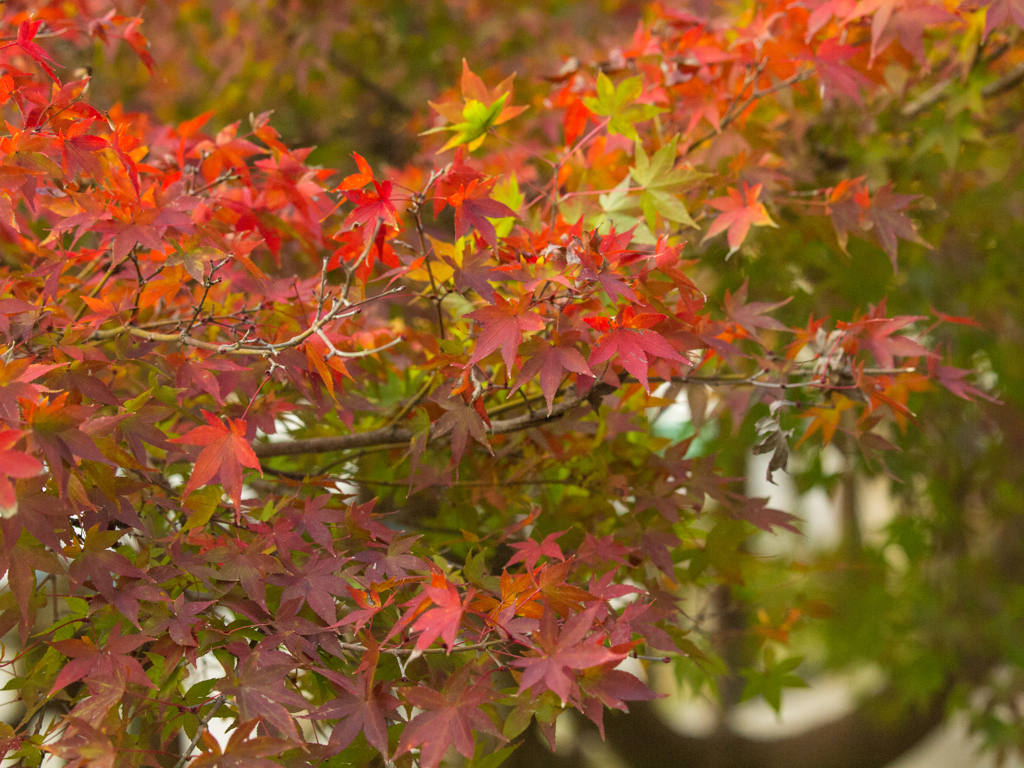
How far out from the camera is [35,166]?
891 mm

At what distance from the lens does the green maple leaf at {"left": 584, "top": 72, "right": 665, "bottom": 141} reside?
1.13m

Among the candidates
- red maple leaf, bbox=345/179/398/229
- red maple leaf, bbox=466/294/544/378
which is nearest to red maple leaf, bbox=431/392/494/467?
red maple leaf, bbox=466/294/544/378

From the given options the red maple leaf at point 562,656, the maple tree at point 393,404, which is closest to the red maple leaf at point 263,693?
the maple tree at point 393,404

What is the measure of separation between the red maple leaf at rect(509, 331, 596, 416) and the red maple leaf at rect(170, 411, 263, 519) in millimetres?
297

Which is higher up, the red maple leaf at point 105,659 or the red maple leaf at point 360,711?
the red maple leaf at point 105,659

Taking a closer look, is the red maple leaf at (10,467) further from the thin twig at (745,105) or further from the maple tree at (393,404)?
the thin twig at (745,105)

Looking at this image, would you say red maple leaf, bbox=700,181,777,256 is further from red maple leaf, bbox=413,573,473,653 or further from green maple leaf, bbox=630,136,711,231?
red maple leaf, bbox=413,573,473,653

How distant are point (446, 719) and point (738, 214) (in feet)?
2.68

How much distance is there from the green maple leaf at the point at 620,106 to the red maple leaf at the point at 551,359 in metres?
0.41

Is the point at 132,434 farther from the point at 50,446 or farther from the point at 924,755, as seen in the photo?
the point at 924,755

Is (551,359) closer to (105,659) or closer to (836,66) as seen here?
A: (105,659)

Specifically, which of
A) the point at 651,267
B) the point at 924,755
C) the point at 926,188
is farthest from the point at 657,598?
the point at 924,755

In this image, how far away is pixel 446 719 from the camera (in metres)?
0.77

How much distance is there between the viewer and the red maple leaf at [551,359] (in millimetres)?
883
